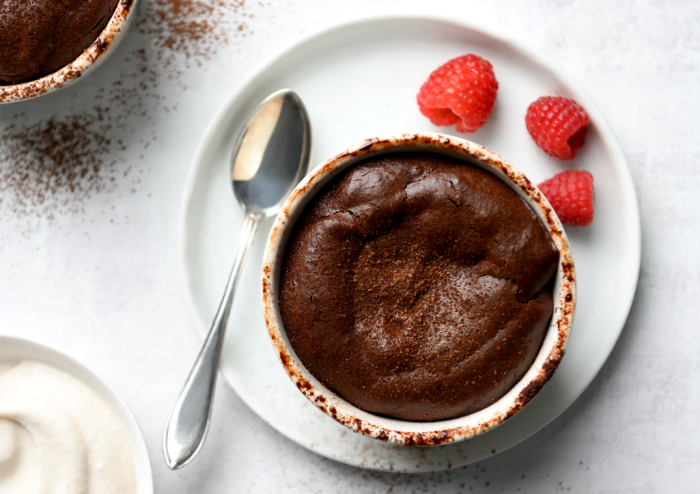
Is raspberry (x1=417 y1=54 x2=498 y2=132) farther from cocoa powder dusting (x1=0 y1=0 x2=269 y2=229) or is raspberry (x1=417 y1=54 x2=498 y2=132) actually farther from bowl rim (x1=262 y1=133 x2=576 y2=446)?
cocoa powder dusting (x1=0 y1=0 x2=269 y2=229)

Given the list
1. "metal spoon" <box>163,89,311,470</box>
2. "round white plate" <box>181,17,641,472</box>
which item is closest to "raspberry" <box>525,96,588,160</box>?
"round white plate" <box>181,17,641,472</box>

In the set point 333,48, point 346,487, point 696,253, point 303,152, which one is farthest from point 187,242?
point 696,253

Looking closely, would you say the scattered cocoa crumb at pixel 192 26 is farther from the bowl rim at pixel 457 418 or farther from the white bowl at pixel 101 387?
the white bowl at pixel 101 387

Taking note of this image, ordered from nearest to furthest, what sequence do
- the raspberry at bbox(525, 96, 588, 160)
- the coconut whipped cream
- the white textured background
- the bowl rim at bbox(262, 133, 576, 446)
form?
the bowl rim at bbox(262, 133, 576, 446)
the raspberry at bbox(525, 96, 588, 160)
the coconut whipped cream
the white textured background

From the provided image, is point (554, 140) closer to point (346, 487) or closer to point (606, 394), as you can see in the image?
point (606, 394)

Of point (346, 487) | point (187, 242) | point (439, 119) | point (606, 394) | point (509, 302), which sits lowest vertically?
point (346, 487)

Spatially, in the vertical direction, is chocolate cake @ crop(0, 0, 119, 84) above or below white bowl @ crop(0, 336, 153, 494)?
above

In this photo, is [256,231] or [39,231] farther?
[39,231]
